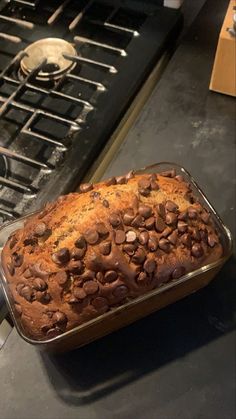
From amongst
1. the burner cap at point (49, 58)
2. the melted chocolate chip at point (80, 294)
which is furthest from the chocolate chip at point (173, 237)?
the burner cap at point (49, 58)

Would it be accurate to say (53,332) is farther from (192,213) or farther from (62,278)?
(192,213)

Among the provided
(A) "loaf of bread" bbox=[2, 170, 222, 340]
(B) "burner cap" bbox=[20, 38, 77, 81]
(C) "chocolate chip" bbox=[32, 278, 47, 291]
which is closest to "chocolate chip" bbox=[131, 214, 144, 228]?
(A) "loaf of bread" bbox=[2, 170, 222, 340]

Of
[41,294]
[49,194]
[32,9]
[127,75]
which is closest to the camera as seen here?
[41,294]

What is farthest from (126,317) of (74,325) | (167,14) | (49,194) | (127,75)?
(167,14)

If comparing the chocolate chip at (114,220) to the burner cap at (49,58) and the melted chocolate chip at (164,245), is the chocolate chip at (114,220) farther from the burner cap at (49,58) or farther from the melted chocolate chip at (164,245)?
the burner cap at (49,58)

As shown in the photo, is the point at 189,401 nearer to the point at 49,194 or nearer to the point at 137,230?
the point at 137,230

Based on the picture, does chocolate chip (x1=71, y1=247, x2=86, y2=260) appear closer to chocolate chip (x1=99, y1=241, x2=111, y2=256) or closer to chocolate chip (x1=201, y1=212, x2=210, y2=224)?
chocolate chip (x1=99, y1=241, x2=111, y2=256)

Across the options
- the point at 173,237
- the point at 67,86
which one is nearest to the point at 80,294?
the point at 173,237
